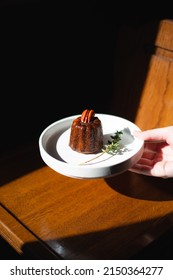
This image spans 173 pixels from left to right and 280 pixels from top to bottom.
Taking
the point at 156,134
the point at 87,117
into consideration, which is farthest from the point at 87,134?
the point at 156,134

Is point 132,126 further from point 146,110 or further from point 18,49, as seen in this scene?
point 18,49

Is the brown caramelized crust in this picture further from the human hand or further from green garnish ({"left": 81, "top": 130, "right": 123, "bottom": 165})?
the human hand

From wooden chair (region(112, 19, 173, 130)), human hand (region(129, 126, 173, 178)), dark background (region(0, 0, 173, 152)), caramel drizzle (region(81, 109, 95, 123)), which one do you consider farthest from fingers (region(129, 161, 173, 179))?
dark background (region(0, 0, 173, 152))

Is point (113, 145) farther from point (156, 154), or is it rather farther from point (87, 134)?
point (156, 154)

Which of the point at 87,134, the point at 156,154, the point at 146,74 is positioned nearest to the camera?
the point at 87,134

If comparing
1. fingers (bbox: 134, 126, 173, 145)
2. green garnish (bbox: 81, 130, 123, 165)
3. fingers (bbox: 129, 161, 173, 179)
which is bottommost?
fingers (bbox: 129, 161, 173, 179)

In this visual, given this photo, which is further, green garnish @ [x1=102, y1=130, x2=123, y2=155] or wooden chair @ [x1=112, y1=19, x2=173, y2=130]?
wooden chair @ [x1=112, y1=19, x2=173, y2=130]

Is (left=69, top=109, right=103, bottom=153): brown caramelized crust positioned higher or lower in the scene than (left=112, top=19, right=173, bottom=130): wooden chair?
lower
